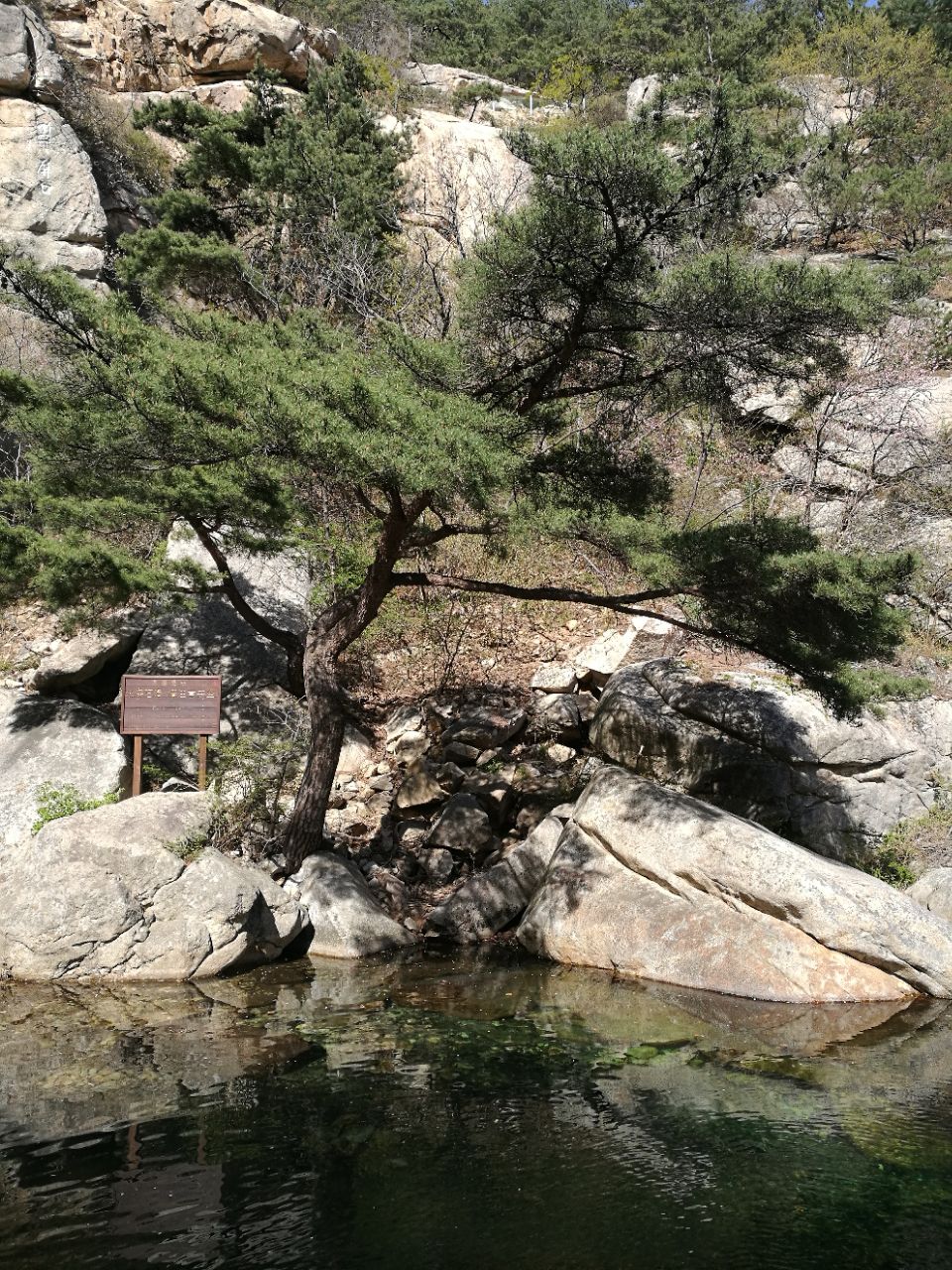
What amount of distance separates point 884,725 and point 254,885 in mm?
6544

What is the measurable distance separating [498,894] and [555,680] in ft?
12.8

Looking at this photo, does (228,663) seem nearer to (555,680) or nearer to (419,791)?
(419,791)

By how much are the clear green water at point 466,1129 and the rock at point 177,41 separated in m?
26.1

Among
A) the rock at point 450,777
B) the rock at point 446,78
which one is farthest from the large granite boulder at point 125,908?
the rock at point 446,78

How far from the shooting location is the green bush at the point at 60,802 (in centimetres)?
834

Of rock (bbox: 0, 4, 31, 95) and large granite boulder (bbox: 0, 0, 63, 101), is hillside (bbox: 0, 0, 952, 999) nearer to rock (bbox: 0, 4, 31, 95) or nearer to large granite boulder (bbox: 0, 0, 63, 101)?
rock (bbox: 0, 4, 31, 95)

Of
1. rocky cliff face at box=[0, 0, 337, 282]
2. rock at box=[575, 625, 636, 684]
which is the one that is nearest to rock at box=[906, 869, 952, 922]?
rock at box=[575, 625, 636, 684]

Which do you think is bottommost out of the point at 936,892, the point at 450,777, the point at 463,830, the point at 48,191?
the point at 936,892

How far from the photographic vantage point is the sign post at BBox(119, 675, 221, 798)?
8.28 metres

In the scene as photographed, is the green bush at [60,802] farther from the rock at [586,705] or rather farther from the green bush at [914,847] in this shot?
the green bush at [914,847]

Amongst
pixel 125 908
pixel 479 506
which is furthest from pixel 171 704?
pixel 479 506

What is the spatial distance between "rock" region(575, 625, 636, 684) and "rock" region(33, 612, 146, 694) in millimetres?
5558

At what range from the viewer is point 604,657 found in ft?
38.1

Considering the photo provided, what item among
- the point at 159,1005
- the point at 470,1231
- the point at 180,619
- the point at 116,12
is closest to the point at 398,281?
the point at 180,619
